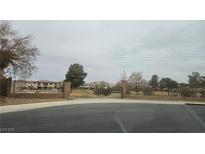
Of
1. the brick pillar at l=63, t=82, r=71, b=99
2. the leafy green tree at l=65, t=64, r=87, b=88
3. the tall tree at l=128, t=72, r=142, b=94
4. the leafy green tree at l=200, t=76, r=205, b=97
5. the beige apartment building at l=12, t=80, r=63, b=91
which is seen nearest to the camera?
the leafy green tree at l=65, t=64, r=87, b=88

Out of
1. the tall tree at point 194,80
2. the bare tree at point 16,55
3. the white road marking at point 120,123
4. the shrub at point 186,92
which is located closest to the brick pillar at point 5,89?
the bare tree at point 16,55

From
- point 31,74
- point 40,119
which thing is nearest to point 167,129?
point 40,119

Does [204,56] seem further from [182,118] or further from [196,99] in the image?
[196,99]

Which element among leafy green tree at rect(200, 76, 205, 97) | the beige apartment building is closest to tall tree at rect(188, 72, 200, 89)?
leafy green tree at rect(200, 76, 205, 97)

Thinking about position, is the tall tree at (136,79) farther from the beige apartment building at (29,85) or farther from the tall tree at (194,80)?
the beige apartment building at (29,85)

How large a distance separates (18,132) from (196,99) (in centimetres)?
1370

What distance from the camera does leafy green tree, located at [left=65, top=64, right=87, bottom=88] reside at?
1440 centimetres

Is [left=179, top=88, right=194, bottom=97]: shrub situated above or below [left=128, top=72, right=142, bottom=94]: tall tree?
below

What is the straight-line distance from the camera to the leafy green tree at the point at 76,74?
47.2 feet

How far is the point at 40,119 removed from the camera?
37.8 feet

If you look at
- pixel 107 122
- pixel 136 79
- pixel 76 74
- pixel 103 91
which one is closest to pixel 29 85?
pixel 76 74

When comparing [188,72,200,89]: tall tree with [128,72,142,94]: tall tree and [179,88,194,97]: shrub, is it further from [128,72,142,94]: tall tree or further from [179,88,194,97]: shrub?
[128,72,142,94]: tall tree
